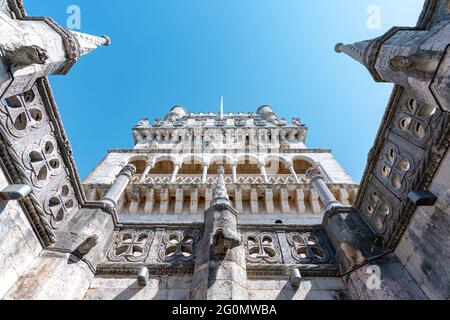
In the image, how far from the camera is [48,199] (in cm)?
615

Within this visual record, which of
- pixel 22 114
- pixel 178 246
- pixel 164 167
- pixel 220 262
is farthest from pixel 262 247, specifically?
pixel 164 167

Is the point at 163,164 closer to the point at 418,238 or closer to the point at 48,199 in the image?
the point at 48,199

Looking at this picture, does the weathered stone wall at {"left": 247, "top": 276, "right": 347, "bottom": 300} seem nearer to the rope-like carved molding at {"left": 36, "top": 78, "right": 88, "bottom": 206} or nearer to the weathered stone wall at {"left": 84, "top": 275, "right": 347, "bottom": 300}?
the weathered stone wall at {"left": 84, "top": 275, "right": 347, "bottom": 300}

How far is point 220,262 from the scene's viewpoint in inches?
235

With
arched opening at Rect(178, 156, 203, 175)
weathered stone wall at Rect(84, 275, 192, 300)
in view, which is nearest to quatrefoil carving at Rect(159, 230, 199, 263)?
weathered stone wall at Rect(84, 275, 192, 300)

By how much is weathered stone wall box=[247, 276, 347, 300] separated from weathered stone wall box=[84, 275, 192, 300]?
1.61 m

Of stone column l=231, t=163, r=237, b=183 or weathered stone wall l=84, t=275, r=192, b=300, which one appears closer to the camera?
weathered stone wall l=84, t=275, r=192, b=300

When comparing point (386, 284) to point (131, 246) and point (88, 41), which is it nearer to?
point (131, 246)

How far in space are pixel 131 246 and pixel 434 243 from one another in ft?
23.1

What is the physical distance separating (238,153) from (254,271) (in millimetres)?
13050

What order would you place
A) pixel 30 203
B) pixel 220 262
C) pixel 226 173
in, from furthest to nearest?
pixel 226 173 < pixel 220 262 < pixel 30 203

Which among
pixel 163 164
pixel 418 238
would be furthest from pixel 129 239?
pixel 163 164

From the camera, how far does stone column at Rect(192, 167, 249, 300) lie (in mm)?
5277
